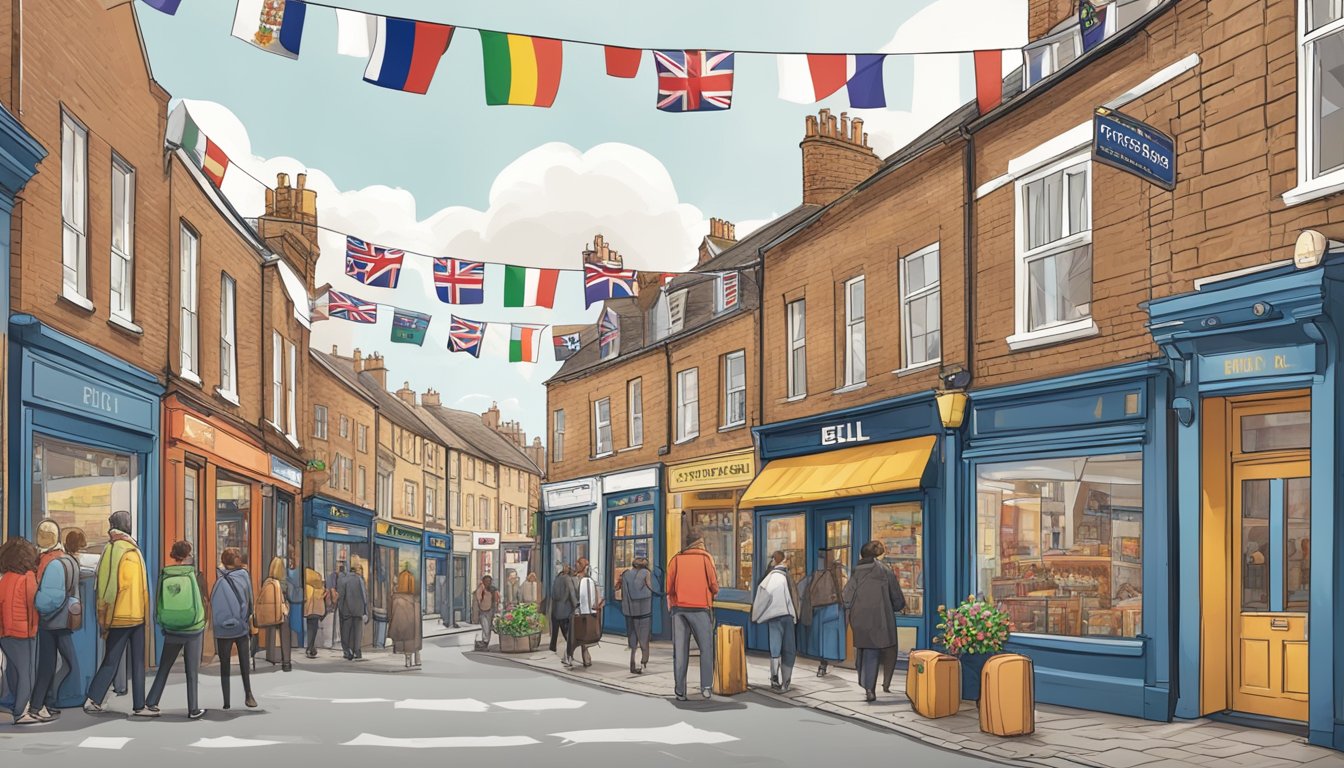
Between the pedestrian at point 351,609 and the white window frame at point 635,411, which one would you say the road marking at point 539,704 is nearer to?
the pedestrian at point 351,609

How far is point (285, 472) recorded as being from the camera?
85.5ft

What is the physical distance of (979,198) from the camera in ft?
52.3

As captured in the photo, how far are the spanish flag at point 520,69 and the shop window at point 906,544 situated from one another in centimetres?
746

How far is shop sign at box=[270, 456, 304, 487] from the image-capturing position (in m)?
24.7

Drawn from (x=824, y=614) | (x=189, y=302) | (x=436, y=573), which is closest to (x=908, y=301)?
(x=824, y=614)

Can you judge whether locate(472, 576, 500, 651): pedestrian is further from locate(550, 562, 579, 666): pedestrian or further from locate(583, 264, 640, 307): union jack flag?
locate(583, 264, 640, 307): union jack flag

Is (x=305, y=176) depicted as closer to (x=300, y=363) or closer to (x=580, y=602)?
(x=300, y=363)

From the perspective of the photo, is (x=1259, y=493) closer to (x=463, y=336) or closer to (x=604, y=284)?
(x=604, y=284)

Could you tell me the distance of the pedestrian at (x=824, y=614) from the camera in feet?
55.9

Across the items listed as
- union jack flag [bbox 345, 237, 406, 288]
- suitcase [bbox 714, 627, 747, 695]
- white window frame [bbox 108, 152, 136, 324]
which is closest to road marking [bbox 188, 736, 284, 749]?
suitcase [bbox 714, 627, 747, 695]

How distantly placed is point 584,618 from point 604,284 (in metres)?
6.60

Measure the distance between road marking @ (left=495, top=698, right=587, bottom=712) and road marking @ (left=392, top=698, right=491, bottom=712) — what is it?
10.0 inches

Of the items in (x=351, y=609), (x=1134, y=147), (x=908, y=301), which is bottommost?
(x=351, y=609)

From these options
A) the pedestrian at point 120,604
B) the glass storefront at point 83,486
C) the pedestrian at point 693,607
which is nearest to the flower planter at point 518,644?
the glass storefront at point 83,486
